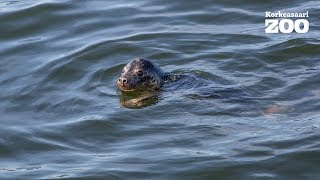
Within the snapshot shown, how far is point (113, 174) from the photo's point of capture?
881 centimetres

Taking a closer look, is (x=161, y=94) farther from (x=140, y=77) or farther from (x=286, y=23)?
(x=286, y=23)

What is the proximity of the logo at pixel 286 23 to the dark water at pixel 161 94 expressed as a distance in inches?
5.9

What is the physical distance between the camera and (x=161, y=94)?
37.7 feet

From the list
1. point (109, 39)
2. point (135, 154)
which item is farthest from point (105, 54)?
point (135, 154)

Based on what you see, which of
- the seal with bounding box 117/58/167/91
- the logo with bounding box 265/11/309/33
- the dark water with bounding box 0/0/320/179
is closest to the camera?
the dark water with bounding box 0/0/320/179

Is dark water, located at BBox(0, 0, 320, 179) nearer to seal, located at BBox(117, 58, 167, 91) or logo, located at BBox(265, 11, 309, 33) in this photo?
logo, located at BBox(265, 11, 309, 33)

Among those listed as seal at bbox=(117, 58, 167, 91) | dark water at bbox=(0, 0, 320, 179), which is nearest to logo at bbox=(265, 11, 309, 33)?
dark water at bbox=(0, 0, 320, 179)

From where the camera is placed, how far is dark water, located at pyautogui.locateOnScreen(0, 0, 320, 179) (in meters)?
9.03

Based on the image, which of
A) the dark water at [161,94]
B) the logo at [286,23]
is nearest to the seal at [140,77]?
the dark water at [161,94]

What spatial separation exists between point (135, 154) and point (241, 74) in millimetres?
3292

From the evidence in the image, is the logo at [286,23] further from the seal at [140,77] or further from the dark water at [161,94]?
the seal at [140,77]

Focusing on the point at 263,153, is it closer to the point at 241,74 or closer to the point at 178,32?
the point at 241,74

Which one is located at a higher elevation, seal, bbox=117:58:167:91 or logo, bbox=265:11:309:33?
logo, bbox=265:11:309:33

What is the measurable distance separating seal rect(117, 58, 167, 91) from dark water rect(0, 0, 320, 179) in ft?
0.85
